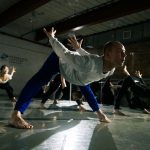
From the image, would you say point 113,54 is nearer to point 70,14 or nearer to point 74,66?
point 74,66

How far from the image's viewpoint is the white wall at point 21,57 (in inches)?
434

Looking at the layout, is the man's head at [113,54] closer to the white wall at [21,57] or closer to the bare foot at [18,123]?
the bare foot at [18,123]

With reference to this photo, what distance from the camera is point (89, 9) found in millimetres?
8516

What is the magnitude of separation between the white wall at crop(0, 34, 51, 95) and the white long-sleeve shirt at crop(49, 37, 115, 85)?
29.3 feet

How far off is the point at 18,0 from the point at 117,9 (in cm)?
311

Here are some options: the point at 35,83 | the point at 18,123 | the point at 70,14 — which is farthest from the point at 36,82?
the point at 70,14

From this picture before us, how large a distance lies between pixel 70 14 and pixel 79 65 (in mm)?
7669

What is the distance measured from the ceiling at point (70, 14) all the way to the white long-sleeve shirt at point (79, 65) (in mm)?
5186

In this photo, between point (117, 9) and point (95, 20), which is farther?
point (95, 20)

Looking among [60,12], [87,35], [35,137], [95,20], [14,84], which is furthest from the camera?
[87,35]

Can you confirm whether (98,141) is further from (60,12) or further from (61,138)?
(60,12)

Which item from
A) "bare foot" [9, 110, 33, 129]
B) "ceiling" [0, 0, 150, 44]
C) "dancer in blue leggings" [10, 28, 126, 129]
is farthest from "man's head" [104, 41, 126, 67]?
"ceiling" [0, 0, 150, 44]

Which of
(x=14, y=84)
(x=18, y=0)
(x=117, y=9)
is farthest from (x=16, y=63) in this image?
(x=117, y=9)

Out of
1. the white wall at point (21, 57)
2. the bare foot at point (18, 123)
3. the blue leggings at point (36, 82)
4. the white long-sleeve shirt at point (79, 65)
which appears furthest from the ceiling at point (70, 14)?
the bare foot at point (18, 123)
